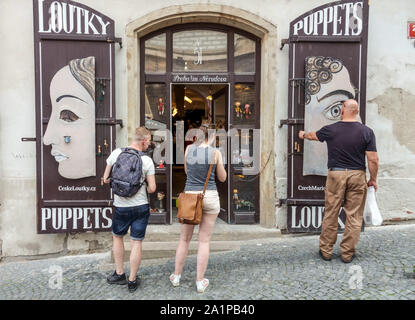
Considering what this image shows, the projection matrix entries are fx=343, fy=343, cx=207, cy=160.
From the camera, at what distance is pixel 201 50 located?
18.1 feet

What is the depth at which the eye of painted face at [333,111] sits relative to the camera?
5.05 m

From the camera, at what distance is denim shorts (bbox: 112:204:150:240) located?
3.49 m

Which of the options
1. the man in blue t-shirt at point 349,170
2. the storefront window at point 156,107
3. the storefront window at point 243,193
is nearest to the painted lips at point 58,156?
the storefront window at point 156,107

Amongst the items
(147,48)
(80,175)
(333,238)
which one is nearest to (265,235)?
(333,238)

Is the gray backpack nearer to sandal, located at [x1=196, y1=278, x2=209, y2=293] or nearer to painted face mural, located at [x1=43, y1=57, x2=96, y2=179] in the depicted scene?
sandal, located at [x1=196, y1=278, x2=209, y2=293]

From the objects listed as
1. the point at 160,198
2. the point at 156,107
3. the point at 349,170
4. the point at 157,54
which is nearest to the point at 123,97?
the point at 156,107

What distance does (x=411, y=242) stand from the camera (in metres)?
4.49

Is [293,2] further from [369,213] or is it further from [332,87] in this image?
[369,213]

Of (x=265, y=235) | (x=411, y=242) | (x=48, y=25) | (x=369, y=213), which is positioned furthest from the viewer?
(x=265, y=235)

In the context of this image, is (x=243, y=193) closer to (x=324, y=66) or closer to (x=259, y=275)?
(x=259, y=275)

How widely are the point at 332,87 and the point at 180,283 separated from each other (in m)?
3.48

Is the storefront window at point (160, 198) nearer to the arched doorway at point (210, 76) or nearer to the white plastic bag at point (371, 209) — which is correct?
the arched doorway at point (210, 76)

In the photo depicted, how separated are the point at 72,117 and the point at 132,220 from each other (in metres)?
2.20

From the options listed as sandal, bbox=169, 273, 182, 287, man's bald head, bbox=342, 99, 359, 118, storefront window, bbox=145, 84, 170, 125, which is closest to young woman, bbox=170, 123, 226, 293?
sandal, bbox=169, 273, 182, 287
